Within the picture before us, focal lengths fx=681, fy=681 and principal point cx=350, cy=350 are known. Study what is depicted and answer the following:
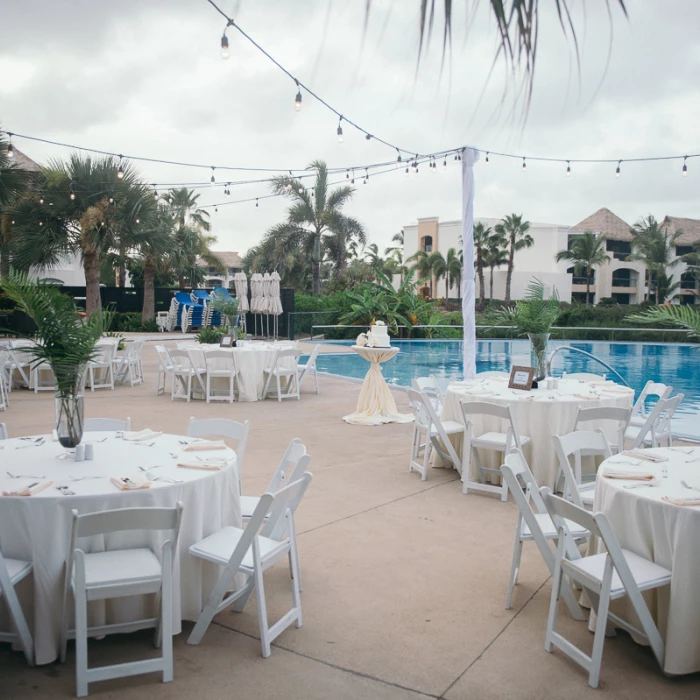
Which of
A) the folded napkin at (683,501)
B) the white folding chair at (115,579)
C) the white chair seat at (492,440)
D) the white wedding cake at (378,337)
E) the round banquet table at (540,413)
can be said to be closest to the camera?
the white folding chair at (115,579)

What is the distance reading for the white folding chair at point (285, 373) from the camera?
411 inches

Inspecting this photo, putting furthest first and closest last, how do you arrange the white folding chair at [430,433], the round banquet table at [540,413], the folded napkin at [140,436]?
1. the white folding chair at [430,433]
2. the round banquet table at [540,413]
3. the folded napkin at [140,436]

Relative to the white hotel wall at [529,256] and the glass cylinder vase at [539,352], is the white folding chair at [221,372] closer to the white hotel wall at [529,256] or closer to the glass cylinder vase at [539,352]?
the glass cylinder vase at [539,352]

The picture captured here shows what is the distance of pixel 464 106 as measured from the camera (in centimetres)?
90

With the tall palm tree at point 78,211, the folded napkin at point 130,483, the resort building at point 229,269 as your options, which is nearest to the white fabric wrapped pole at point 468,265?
the folded napkin at point 130,483

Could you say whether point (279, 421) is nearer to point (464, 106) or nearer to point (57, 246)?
point (464, 106)

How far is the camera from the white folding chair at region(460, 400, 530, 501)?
17.6 feet

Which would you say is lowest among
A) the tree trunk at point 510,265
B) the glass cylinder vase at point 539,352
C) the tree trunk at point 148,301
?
the glass cylinder vase at point 539,352

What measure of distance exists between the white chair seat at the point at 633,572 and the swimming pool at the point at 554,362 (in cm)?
930

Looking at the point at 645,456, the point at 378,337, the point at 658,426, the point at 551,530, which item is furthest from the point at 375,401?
the point at 551,530

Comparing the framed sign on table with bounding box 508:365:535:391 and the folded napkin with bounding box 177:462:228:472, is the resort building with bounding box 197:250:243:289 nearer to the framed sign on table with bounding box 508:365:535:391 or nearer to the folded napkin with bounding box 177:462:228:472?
the framed sign on table with bounding box 508:365:535:391

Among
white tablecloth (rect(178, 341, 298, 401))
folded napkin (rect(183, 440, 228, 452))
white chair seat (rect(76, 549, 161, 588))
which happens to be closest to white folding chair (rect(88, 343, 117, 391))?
white tablecloth (rect(178, 341, 298, 401))

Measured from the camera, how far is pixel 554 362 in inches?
725

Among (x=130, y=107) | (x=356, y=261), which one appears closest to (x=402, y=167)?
(x=130, y=107)
